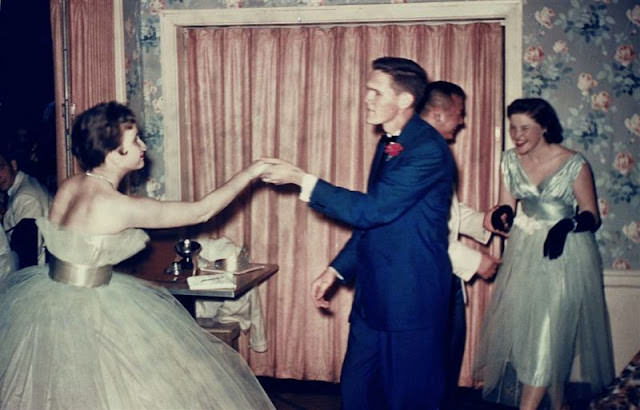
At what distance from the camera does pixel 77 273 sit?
249 centimetres

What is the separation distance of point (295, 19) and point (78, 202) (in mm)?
2120

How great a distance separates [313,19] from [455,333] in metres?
2.13

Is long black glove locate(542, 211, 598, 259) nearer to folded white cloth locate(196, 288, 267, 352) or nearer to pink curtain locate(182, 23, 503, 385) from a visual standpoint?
pink curtain locate(182, 23, 503, 385)

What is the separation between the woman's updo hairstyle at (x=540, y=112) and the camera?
3.46 meters

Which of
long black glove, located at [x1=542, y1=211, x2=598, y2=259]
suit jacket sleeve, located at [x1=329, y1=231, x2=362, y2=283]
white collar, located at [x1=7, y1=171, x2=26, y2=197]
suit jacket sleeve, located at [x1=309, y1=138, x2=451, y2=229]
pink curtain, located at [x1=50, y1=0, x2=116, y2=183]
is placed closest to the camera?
suit jacket sleeve, located at [x1=309, y1=138, x2=451, y2=229]

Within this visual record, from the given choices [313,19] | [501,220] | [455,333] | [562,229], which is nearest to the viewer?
[562,229]

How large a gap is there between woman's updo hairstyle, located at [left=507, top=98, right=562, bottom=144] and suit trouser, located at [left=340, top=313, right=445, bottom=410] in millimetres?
1512

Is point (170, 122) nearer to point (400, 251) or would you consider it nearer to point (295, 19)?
point (295, 19)

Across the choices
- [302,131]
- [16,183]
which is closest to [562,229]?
[302,131]

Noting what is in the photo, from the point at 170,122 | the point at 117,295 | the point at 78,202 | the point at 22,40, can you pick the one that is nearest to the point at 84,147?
the point at 78,202

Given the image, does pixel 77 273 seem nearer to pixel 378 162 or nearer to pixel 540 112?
pixel 378 162

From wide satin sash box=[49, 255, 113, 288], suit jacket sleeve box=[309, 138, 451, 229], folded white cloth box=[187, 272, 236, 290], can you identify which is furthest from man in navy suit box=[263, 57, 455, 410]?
folded white cloth box=[187, 272, 236, 290]

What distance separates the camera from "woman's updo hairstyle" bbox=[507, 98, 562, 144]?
11.3ft

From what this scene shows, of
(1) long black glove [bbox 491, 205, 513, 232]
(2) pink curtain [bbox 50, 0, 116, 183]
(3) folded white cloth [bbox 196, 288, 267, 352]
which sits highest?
(2) pink curtain [bbox 50, 0, 116, 183]
